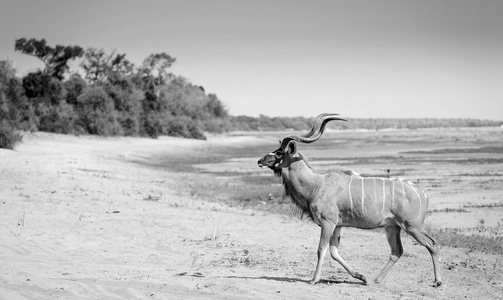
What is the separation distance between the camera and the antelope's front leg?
8.34 m

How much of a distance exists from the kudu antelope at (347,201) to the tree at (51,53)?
48.0 meters

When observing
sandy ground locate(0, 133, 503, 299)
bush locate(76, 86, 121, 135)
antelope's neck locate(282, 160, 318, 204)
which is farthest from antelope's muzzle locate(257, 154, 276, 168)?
bush locate(76, 86, 121, 135)

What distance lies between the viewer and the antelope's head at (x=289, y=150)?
29.7ft

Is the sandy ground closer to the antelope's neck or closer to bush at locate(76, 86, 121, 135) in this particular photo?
the antelope's neck

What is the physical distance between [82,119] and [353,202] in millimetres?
44001

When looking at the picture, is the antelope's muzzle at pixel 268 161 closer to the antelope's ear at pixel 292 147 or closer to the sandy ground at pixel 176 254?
the antelope's ear at pixel 292 147

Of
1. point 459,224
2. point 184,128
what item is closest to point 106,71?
point 184,128

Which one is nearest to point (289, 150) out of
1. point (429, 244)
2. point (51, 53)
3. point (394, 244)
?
point (394, 244)

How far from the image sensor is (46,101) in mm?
49000

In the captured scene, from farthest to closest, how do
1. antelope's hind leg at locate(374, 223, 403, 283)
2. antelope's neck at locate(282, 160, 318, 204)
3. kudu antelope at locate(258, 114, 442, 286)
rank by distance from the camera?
antelope's neck at locate(282, 160, 318, 204), antelope's hind leg at locate(374, 223, 403, 283), kudu antelope at locate(258, 114, 442, 286)

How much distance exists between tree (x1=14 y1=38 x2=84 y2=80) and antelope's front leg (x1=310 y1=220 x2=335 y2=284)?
48.9 m

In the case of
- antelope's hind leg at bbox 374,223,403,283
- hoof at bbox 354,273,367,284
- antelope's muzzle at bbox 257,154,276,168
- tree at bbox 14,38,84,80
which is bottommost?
hoof at bbox 354,273,367,284

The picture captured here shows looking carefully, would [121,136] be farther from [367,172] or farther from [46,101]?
[367,172]

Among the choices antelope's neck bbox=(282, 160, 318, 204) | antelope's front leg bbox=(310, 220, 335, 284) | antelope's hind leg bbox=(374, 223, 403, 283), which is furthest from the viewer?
antelope's neck bbox=(282, 160, 318, 204)
